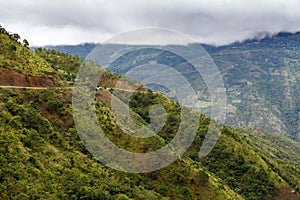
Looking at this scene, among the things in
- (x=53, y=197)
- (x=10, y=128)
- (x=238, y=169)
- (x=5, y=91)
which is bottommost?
(x=238, y=169)

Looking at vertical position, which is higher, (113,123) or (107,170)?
(113,123)

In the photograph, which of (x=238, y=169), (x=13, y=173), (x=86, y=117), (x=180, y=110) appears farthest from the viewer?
(x=180, y=110)

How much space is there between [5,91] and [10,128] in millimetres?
10991

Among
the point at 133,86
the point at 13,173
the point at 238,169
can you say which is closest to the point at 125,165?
the point at 13,173

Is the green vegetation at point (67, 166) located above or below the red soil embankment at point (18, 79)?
below

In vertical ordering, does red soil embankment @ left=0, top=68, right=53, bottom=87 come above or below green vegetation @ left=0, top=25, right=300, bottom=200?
above

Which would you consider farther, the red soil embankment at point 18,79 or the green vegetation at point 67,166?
the red soil embankment at point 18,79

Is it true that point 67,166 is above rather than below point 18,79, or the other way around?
below

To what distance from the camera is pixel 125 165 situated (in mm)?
56125

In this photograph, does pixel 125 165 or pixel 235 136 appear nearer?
pixel 125 165

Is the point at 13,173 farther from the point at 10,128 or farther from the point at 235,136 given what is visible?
the point at 235,136

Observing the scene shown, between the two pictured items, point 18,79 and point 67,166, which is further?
point 18,79

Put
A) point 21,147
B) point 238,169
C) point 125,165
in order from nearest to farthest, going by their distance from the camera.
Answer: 1. point 21,147
2. point 125,165
3. point 238,169

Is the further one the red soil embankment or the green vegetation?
the red soil embankment
